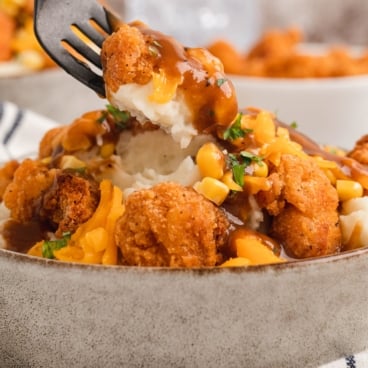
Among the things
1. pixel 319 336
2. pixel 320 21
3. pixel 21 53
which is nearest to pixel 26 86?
pixel 21 53

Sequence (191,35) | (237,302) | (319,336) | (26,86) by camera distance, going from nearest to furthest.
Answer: (237,302)
(319,336)
(26,86)
(191,35)

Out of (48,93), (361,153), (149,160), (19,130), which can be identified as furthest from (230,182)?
(48,93)

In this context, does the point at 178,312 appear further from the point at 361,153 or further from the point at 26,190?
the point at 361,153

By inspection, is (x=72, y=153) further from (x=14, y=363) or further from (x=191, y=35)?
(x=191, y=35)

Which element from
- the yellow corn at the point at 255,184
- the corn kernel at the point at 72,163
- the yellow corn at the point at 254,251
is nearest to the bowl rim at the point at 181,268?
the yellow corn at the point at 254,251

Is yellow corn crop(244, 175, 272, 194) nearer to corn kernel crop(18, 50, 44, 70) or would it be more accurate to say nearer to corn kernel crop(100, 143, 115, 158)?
corn kernel crop(100, 143, 115, 158)
